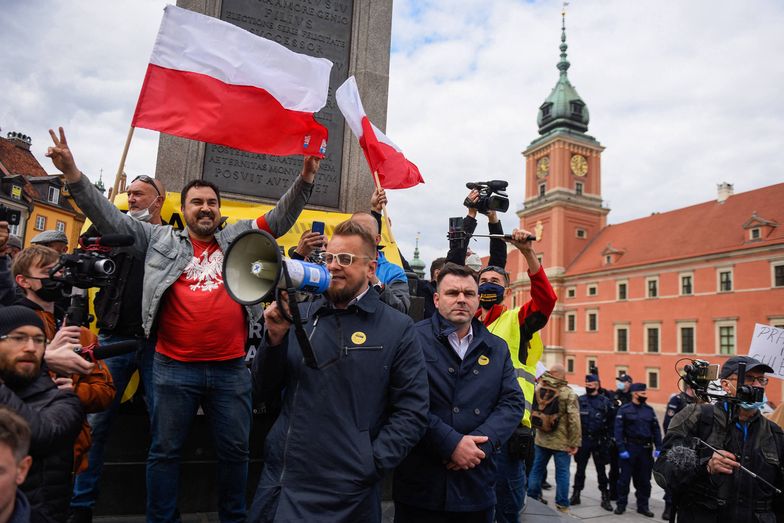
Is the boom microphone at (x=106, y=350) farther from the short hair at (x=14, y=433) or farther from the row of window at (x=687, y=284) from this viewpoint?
the row of window at (x=687, y=284)

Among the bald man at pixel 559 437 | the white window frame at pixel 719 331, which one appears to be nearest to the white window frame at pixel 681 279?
the white window frame at pixel 719 331

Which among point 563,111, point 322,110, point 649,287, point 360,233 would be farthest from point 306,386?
point 563,111

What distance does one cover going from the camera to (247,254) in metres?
2.28

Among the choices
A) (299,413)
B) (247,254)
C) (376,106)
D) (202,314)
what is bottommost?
(299,413)

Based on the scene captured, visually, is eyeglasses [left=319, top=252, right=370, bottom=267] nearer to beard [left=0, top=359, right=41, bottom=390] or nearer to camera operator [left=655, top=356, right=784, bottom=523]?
beard [left=0, top=359, right=41, bottom=390]

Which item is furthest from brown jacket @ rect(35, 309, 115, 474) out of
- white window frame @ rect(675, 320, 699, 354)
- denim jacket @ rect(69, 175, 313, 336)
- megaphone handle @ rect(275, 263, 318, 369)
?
white window frame @ rect(675, 320, 699, 354)

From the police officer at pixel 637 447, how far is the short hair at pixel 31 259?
851 centimetres

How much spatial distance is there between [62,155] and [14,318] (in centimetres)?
99

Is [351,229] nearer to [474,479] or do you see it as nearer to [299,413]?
[299,413]

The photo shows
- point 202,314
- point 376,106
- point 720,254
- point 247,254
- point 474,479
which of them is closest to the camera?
point 247,254

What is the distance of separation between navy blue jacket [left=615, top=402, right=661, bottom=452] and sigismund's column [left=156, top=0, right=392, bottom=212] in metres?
6.16

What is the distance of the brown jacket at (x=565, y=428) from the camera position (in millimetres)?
7965

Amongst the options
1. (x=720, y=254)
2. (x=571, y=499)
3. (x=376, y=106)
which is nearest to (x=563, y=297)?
(x=720, y=254)

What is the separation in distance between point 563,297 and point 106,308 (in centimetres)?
5324
